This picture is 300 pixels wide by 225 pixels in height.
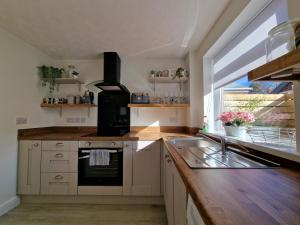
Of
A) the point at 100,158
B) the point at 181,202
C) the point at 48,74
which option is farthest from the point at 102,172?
the point at 48,74

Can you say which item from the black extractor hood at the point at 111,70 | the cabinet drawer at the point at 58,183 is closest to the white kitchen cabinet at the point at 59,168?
the cabinet drawer at the point at 58,183

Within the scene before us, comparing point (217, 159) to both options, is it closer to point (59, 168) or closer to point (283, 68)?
point (283, 68)

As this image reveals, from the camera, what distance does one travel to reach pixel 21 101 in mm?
2566

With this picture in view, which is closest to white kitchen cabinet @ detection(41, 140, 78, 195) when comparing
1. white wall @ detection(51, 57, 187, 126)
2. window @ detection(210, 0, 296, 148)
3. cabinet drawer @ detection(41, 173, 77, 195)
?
cabinet drawer @ detection(41, 173, 77, 195)

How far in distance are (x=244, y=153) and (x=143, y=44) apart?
203 cm

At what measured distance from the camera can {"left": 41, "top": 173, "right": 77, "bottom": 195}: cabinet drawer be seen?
2.54m

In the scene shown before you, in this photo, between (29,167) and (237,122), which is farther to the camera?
(29,167)

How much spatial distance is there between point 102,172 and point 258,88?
2.18 m

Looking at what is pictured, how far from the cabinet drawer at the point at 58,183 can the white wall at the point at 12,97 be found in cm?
39

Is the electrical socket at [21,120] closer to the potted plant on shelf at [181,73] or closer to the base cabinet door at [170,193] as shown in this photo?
the base cabinet door at [170,193]

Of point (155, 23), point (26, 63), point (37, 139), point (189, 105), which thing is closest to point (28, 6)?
point (26, 63)

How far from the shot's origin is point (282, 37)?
0.87 meters

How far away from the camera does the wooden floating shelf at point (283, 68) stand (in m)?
0.67

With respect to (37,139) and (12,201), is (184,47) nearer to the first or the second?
(37,139)
